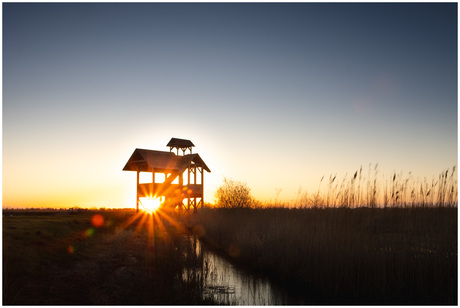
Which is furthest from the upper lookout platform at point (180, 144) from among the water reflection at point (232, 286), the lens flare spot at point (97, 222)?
the water reflection at point (232, 286)

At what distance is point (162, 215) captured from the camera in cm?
2500

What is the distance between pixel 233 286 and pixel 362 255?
3.55m

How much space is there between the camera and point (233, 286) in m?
10.2

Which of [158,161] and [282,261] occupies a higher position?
[158,161]

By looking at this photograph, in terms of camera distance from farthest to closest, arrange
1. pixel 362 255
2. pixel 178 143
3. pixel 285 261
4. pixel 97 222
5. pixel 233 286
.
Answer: pixel 178 143 → pixel 97 222 → pixel 285 261 → pixel 233 286 → pixel 362 255

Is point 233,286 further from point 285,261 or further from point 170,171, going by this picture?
point 170,171

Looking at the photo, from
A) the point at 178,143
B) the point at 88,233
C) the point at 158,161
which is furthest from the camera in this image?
the point at 178,143

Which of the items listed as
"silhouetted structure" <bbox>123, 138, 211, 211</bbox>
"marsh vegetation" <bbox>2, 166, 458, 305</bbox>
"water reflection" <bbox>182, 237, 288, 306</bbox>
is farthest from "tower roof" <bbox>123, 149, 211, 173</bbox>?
"water reflection" <bbox>182, 237, 288, 306</bbox>

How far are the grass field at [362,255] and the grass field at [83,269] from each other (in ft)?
9.78

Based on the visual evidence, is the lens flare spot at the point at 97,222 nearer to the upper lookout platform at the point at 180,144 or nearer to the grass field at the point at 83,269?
the grass field at the point at 83,269

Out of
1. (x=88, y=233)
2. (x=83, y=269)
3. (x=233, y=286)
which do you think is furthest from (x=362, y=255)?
(x=88, y=233)

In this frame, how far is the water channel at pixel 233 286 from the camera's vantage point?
8930mm

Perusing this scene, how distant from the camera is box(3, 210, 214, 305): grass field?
7.37 metres

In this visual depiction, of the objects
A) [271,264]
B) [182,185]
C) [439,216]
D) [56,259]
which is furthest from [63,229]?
[182,185]
